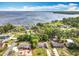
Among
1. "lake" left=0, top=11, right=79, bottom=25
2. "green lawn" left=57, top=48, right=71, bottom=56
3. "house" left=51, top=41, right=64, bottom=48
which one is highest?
"lake" left=0, top=11, right=79, bottom=25

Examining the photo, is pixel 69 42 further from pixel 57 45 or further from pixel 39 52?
pixel 39 52

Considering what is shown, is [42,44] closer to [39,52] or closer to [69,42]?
[39,52]

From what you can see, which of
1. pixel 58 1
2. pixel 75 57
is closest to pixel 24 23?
pixel 58 1

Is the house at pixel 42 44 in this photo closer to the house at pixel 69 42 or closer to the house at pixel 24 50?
the house at pixel 24 50

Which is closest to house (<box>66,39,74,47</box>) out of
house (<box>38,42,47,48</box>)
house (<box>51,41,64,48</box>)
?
house (<box>51,41,64,48</box>)

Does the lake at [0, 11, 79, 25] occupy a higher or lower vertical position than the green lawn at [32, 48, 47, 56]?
higher

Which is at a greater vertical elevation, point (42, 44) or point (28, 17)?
point (28, 17)

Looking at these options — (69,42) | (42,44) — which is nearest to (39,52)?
(42,44)

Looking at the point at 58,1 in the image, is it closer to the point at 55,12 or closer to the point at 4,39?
the point at 55,12

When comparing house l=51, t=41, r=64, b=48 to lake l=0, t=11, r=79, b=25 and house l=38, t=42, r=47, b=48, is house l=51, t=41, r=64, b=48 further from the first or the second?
lake l=0, t=11, r=79, b=25
